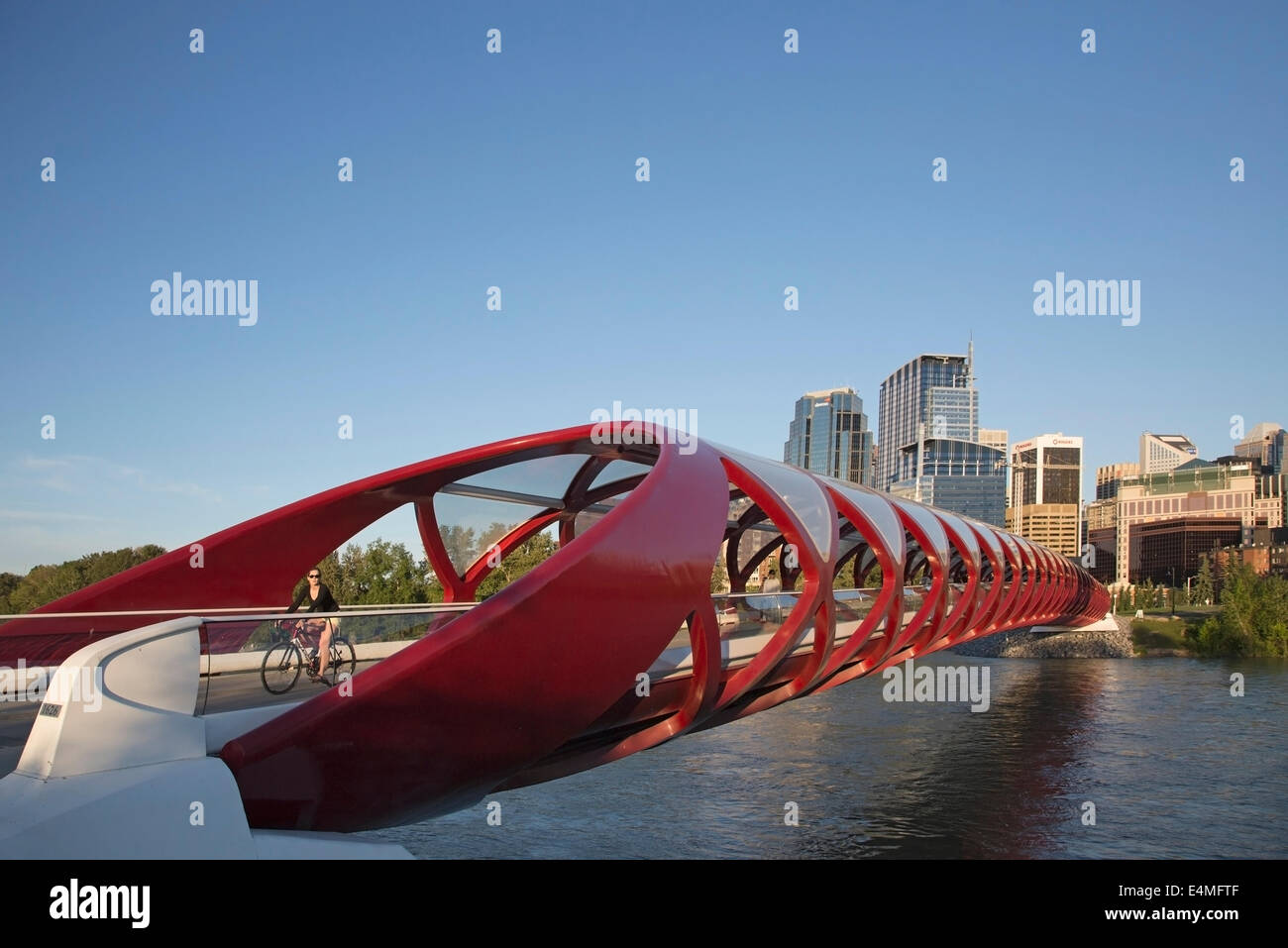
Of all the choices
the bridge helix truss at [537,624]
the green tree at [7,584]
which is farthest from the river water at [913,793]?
the green tree at [7,584]

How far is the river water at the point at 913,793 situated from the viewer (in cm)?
1425

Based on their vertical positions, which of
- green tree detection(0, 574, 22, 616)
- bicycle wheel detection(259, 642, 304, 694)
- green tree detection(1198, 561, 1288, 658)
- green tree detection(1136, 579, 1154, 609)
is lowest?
green tree detection(1136, 579, 1154, 609)

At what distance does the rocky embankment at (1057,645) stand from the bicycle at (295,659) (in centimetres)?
5405

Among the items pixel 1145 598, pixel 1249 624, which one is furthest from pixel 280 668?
pixel 1145 598

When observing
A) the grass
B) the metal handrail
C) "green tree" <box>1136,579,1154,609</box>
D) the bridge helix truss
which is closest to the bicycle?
the metal handrail

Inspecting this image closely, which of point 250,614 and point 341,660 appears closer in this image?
point 341,660

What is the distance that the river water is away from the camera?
1425cm

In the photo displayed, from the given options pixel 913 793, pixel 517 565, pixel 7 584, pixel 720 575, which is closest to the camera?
pixel 913 793

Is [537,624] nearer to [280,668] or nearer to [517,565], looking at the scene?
[280,668]

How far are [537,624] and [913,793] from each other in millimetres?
13589

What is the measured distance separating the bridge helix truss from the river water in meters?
3.12

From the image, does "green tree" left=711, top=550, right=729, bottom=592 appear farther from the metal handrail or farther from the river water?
the metal handrail

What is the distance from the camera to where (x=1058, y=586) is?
33.4 metres

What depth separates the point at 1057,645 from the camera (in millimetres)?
56406
